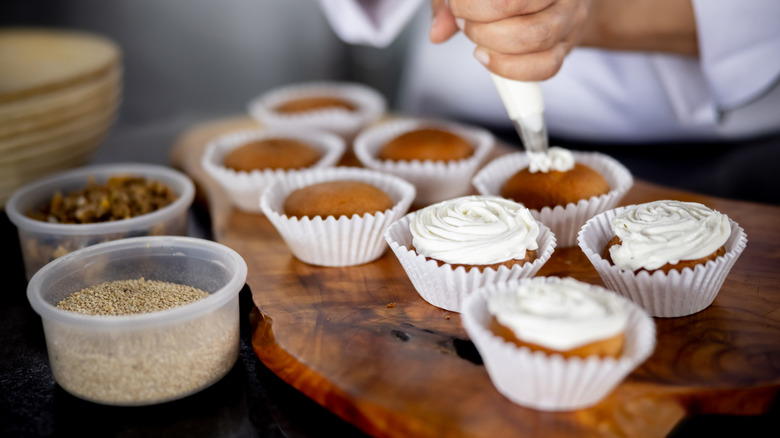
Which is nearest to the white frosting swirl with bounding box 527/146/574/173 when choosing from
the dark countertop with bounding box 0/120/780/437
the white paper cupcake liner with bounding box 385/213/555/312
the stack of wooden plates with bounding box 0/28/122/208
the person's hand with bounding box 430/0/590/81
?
the person's hand with bounding box 430/0/590/81

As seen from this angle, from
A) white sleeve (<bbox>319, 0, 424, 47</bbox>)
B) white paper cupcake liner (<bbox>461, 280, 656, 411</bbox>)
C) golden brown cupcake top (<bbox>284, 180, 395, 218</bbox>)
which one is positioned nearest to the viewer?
white paper cupcake liner (<bbox>461, 280, 656, 411</bbox>)

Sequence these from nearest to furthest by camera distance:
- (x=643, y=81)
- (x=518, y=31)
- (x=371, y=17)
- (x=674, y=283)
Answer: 1. (x=674, y=283)
2. (x=518, y=31)
3. (x=371, y=17)
4. (x=643, y=81)

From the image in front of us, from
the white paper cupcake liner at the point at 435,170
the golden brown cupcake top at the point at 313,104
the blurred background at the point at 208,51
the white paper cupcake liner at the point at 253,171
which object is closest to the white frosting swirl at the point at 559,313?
the white paper cupcake liner at the point at 435,170

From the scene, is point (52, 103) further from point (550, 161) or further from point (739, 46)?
point (739, 46)

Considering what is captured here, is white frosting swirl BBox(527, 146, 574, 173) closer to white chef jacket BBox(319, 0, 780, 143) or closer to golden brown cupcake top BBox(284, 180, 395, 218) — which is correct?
golden brown cupcake top BBox(284, 180, 395, 218)

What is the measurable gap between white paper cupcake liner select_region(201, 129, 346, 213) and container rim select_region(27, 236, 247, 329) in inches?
18.4

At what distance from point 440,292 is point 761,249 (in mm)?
706

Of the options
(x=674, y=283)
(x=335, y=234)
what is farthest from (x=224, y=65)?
(x=674, y=283)

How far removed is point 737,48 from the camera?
1.91 m

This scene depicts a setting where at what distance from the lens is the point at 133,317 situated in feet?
3.51

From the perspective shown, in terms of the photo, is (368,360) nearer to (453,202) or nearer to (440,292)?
(440,292)

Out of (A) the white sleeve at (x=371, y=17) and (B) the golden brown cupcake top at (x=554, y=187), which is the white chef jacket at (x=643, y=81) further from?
(B) the golden brown cupcake top at (x=554, y=187)

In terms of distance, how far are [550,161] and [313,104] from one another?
93 centimetres

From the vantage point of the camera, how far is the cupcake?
1.28 m
